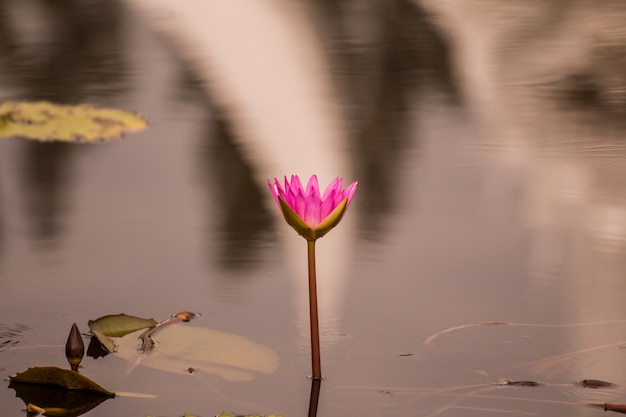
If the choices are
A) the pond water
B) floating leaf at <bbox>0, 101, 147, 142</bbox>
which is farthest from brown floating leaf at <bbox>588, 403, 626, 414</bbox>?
floating leaf at <bbox>0, 101, 147, 142</bbox>

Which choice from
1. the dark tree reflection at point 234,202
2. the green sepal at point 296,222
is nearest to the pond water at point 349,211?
the dark tree reflection at point 234,202

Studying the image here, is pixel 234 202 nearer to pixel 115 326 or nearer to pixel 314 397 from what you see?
A: pixel 115 326

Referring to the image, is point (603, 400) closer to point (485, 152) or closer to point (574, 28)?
point (485, 152)

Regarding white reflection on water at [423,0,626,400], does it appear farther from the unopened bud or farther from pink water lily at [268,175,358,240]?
the unopened bud

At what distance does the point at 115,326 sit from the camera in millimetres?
976

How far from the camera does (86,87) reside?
7.59ft

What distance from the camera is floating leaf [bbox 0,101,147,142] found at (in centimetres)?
186

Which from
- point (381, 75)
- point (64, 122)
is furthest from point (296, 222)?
point (381, 75)

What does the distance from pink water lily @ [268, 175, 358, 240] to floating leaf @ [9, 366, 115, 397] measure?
24cm

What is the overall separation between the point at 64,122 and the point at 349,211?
0.81 m

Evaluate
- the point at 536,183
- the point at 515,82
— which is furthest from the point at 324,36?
the point at 536,183

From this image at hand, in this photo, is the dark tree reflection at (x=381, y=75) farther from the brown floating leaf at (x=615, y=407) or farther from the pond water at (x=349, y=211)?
the brown floating leaf at (x=615, y=407)

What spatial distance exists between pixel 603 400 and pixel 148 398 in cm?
43

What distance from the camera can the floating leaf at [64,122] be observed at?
1857 mm
